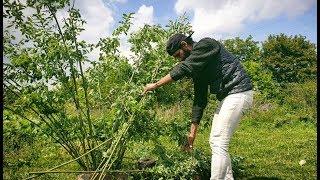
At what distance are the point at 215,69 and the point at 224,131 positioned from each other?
76cm

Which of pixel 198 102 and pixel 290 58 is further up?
pixel 290 58

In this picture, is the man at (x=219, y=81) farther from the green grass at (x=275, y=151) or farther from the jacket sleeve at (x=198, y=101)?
the green grass at (x=275, y=151)

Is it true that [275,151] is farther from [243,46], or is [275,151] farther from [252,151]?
[243,46]

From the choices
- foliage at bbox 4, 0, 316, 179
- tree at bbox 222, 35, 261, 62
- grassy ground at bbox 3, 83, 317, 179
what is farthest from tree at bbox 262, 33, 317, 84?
foliage at bbox 4, 0, 316, 179

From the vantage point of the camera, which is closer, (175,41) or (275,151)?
(175,41)

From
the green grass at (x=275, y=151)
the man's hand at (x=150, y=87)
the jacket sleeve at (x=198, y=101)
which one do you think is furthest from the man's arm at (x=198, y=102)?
the green grass at (x=275, y=151)

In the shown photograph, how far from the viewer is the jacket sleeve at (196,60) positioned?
4.75 meters

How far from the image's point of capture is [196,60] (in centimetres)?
480

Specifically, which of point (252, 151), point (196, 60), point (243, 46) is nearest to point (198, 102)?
point (196, 60)

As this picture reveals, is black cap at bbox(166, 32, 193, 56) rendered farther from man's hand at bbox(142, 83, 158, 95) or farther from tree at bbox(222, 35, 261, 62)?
tree at bbox(222, 35, 261, 62)

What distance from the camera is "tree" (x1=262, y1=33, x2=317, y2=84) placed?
4762cm

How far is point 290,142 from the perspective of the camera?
10961 mm

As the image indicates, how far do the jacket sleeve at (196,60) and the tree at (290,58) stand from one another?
43.7 metres

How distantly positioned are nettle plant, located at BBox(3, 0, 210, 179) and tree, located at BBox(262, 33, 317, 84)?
4271 centimetres
